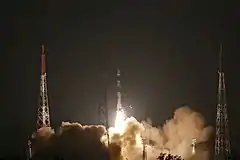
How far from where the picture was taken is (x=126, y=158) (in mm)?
53656

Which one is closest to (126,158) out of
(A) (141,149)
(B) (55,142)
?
(A) (141,149)

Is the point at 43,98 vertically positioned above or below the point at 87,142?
above

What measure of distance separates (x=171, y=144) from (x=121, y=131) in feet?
13.6

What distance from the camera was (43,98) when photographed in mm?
52469

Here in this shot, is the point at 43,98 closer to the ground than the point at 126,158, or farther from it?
farther from it

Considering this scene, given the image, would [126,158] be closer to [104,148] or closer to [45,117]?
[104,148]

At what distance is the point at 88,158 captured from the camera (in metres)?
51.2

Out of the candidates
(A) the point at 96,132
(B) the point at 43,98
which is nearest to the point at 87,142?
(A) the point at 96,132

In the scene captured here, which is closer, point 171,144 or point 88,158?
point 88,158

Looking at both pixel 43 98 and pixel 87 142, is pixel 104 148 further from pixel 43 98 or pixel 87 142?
pixel 43 98

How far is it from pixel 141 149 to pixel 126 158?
1.58 m

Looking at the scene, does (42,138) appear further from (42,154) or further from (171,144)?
(171,144)

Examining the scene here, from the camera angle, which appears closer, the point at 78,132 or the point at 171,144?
the point at 78,132

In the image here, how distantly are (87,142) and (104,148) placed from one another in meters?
1.31
